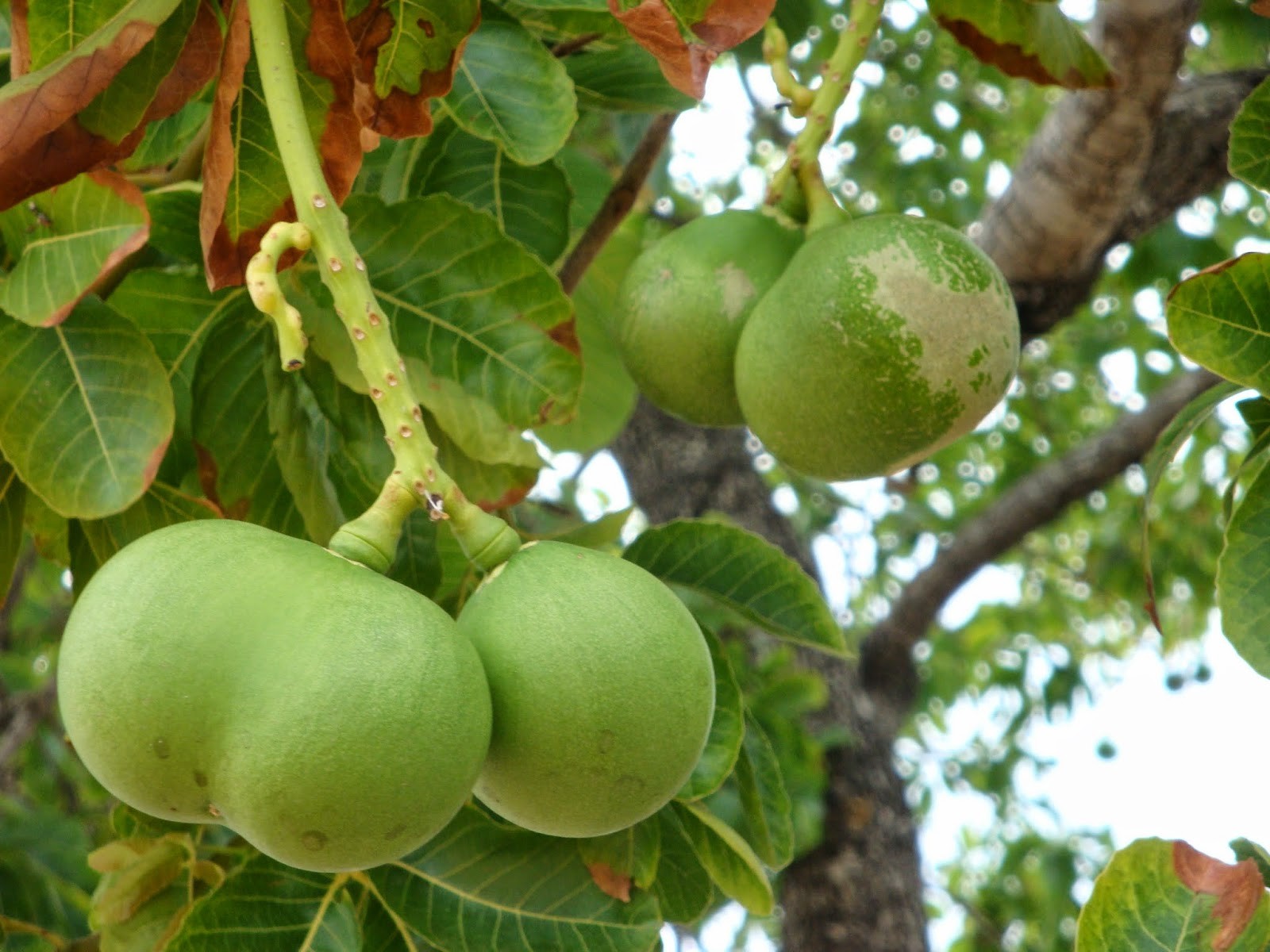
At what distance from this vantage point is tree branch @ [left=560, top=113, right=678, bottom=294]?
200 cm

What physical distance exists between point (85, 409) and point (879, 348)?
82 centimetres

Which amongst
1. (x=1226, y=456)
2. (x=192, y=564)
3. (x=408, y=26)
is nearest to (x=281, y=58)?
(x=408, y=26)

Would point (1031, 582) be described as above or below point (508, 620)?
below

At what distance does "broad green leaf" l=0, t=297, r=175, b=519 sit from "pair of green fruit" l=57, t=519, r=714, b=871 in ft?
1.40

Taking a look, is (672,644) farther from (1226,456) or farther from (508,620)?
(1226,456)

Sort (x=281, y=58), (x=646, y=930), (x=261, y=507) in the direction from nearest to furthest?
(x=281, y=58), (x=646, y=930), (x=261, y=507)

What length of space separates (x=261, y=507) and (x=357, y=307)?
0.68 m

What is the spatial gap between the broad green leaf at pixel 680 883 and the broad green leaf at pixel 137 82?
103cm

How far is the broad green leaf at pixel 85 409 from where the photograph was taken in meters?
1.45

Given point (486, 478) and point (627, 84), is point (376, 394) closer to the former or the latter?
point (486, 478)

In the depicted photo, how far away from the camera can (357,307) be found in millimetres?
1082

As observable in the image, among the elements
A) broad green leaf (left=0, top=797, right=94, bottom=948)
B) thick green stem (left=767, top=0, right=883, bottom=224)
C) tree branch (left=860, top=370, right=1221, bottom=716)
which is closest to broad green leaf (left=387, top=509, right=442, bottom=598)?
thick green stem (left=767, top=0, right=883, bottom=224)

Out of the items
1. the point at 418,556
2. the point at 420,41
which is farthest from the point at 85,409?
the point at 420,41

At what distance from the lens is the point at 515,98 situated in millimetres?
1636
